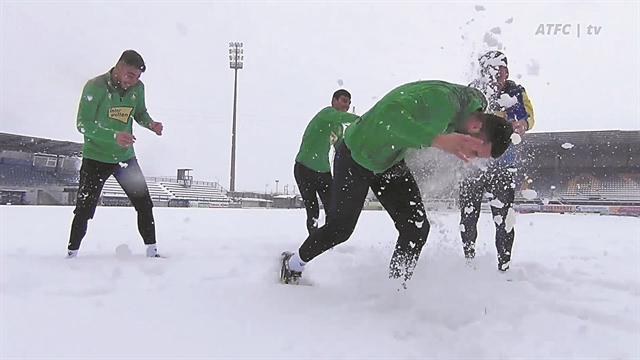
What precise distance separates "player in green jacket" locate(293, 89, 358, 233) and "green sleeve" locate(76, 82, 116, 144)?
1.53 m

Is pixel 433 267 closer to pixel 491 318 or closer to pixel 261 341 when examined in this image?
pixel 491 318

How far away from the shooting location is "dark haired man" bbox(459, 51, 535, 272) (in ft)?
11.0

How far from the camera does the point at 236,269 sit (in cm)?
317

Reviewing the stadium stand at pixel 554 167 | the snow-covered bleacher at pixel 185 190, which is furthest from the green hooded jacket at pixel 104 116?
the snow-covered bleacher at pixel 185 190

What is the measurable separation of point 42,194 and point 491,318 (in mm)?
28821

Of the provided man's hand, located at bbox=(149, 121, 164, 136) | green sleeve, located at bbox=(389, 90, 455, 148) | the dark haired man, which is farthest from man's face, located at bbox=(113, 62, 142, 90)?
the dark haired man

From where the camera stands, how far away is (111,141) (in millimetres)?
3426

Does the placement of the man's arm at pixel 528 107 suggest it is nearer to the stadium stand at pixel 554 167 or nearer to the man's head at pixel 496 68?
the man's head at pixel 496 68

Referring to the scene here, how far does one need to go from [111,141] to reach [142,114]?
431mm

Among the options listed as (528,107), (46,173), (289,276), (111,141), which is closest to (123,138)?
(111,141)

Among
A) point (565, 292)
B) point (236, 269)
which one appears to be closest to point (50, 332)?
point (236, 269)

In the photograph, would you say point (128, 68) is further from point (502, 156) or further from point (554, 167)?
point (554, 167)

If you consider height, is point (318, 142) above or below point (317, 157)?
above

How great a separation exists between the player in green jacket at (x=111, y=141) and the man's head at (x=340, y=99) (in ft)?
4.58
